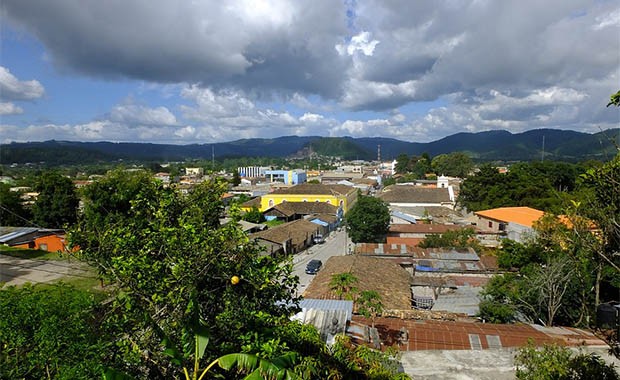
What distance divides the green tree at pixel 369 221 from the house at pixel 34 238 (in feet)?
60.7

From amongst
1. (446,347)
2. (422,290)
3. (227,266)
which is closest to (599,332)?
(446,347)

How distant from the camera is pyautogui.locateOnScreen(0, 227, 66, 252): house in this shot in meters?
20.6

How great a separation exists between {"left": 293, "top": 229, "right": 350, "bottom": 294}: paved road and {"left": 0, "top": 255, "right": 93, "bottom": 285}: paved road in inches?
460

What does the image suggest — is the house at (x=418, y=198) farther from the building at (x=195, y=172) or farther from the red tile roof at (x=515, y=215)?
the building at (x=195, y=172)

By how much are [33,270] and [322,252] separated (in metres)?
18.3

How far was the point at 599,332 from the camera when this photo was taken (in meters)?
10.2

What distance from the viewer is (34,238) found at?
2156cm

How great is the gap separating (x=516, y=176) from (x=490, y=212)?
35.6 feet

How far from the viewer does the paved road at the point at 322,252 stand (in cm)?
2450

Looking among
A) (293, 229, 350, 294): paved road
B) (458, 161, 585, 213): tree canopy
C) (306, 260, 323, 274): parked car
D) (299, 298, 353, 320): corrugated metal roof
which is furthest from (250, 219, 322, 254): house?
(458, 161, 585, 213): tree canopy

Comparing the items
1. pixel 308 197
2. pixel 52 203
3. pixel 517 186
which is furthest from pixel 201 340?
pixel 308 197

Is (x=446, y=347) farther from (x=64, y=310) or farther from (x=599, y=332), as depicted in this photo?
(x=64, y=310)

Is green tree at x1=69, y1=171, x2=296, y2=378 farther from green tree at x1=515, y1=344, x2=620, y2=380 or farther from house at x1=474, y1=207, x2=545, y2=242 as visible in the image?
house at x1=474, y1=207, x2=545, y2=242

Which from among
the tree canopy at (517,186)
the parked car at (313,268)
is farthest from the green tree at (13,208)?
the tree canopy at (517,186)
